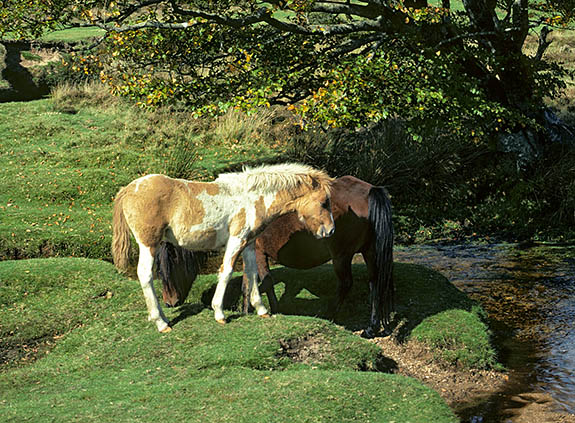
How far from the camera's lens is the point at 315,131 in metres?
21.5

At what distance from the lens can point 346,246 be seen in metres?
10.9

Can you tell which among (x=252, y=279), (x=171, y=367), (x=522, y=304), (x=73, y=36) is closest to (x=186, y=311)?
(x=252, y=279)

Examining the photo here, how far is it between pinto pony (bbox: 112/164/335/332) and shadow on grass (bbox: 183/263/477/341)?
7.31 ft

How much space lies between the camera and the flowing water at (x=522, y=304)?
9.45 m

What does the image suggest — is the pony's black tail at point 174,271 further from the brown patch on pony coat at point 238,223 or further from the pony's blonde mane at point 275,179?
the pony's blonde mane at point 275,179

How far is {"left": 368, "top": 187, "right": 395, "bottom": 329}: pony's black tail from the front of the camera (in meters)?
10.7

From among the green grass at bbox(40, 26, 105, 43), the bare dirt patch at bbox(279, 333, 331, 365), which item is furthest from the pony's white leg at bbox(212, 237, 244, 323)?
the green grass at bbox(40, 26, 105, 43)

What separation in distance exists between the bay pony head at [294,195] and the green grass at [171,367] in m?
1.38

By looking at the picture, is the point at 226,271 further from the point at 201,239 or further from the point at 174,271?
the point at 174,271

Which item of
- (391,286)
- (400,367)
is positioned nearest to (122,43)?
(391,286)

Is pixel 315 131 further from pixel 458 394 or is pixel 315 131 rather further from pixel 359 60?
pixel 458 394

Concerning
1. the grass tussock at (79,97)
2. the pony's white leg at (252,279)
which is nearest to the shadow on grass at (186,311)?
the pony's white leg at (252,279)

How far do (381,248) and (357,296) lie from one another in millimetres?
1514

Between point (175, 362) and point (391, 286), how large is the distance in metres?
4.08
